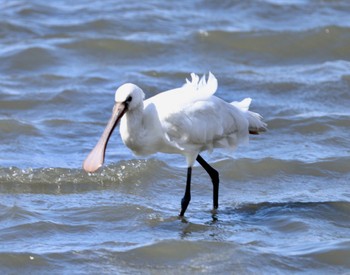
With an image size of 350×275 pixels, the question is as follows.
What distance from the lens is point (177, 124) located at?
9.34 metres

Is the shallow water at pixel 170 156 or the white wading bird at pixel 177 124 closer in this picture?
the shallow water at pixel 170 156

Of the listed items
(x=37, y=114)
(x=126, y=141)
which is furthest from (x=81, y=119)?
(x=126, y=141)

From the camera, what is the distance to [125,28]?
17.5 meters

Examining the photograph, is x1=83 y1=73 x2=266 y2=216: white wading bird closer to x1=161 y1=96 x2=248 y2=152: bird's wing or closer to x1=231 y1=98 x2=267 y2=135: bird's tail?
x1=161 y1=96 x2=248 y2=152: bird's wing

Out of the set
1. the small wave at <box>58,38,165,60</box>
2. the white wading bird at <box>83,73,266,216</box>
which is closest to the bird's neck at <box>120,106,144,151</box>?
the white wading bird at <box>83,73,266,216</box>

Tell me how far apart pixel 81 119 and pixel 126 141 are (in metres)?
3.87

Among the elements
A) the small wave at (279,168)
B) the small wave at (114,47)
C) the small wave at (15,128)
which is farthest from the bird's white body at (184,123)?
the small wave at (114,47)

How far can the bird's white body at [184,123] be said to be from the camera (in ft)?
30.3

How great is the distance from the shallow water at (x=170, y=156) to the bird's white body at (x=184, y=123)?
66 cm

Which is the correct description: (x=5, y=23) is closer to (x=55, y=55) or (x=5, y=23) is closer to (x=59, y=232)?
(x=55, y=55)

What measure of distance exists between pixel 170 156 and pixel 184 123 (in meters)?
2.34

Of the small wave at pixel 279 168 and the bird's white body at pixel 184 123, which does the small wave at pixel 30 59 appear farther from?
the bird's white body at pixel 184 123

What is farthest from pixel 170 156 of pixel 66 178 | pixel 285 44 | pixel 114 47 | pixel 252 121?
pixel 285 44

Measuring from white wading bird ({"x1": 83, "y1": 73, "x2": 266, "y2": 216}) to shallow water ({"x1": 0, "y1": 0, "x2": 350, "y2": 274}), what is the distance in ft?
2.08
